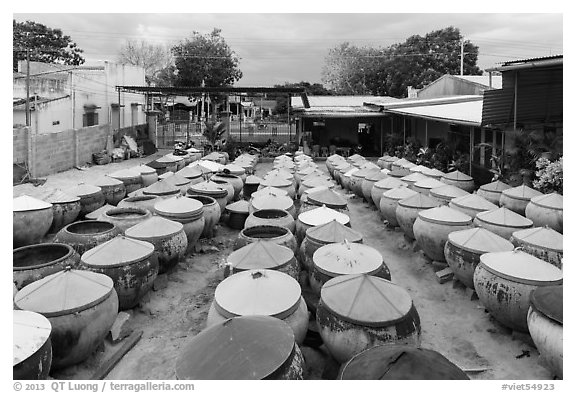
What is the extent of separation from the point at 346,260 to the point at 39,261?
5.15 meters

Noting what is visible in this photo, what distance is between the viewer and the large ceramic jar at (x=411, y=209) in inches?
426

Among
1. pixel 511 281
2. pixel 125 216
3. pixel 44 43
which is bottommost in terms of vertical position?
pixel 511 281

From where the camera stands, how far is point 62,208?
11.4 metres

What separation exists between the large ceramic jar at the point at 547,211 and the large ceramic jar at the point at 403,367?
6688 millimetres

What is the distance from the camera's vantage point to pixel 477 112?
1812 centimetres

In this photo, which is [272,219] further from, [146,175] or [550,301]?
[146,175]

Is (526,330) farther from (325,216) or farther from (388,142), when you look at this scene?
(388,142)

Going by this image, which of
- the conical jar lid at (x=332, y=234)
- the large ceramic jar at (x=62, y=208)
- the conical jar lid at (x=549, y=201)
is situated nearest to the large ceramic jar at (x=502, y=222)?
the conical jar lid at (x=549, y=201)

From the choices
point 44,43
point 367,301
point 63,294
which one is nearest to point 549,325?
point 367,301

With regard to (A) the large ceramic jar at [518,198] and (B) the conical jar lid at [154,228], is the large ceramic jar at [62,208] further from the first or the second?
(A) the large ceramic jar at [518,198]

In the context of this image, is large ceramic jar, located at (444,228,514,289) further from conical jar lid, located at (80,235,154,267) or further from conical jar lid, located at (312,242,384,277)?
conical jar lid, located at (80,235,154,267)

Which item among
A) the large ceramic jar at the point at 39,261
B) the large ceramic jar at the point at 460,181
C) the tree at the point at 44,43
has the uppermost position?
the tree at the point at 44,43
